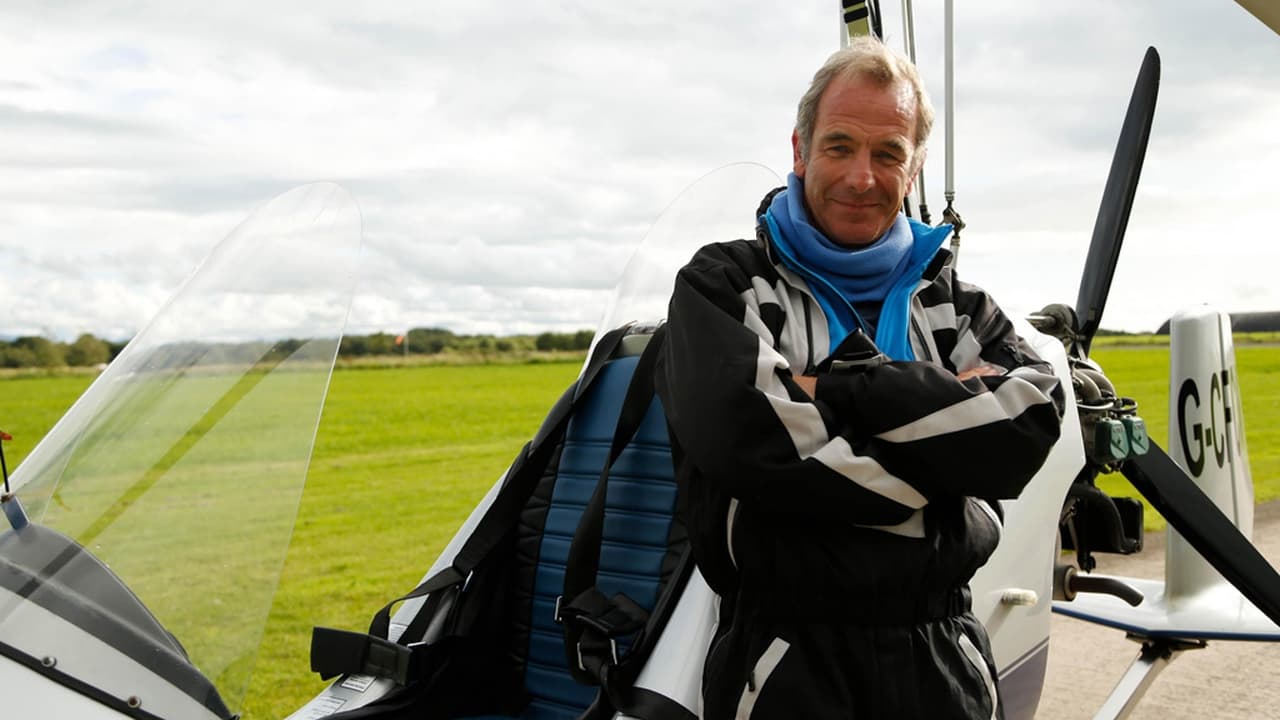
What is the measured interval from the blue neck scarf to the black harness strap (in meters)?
0.82

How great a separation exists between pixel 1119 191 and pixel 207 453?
2964 mm

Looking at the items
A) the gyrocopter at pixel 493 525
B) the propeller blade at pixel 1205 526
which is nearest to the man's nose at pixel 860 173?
the gyrocopter at pixel 493 525

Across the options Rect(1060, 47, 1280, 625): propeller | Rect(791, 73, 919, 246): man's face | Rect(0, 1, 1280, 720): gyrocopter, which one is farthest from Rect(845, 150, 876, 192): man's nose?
Rect(1060, 47, 1280, 625): propeller

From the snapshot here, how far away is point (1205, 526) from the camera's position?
3.02 meters

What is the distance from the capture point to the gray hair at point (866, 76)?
1672 mm

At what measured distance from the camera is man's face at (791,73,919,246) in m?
1.65

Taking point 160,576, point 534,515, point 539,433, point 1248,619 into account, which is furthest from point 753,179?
point 1248,619

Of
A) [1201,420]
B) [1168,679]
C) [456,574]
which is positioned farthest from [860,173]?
[1168,679]

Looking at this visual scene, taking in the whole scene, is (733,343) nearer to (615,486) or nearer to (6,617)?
(615,486)

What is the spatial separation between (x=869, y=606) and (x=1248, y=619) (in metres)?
2.67

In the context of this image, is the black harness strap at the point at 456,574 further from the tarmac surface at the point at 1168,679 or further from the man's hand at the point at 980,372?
the tarmac surface at the point at 1168,679

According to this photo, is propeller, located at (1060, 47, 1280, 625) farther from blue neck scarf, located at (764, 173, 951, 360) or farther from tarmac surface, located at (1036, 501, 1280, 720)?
blue neck scarf, located at (764, 173, 951, 360)

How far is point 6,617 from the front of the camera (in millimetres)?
1249

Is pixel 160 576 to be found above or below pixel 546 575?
above
